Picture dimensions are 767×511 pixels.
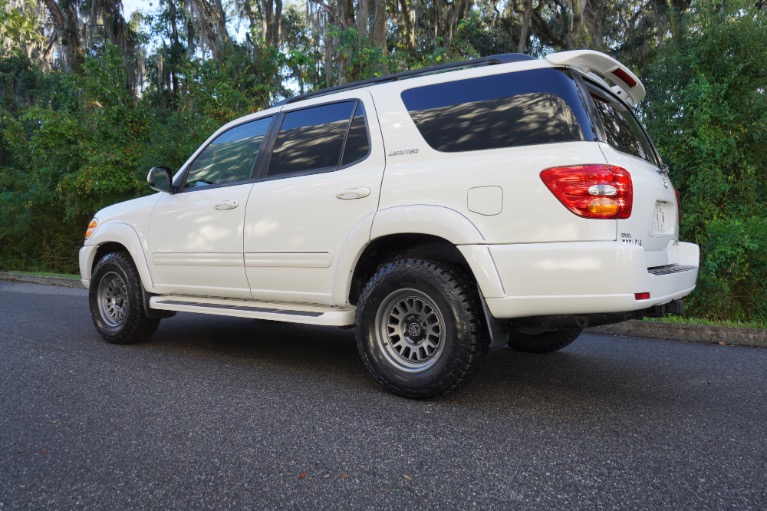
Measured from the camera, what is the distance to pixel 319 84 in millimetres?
13430

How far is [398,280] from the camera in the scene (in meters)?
3.61

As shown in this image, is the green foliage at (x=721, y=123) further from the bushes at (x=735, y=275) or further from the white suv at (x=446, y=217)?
the white suv at (x=446, y=217)

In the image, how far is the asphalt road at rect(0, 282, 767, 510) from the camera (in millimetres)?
2363

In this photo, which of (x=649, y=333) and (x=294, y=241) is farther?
(x=649, y=333)

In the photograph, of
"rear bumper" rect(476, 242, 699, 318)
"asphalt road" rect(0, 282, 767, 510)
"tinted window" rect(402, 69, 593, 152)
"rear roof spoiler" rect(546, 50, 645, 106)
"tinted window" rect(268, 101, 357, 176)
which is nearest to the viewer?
"asphalt road" rect(0, 282, 767, 510)

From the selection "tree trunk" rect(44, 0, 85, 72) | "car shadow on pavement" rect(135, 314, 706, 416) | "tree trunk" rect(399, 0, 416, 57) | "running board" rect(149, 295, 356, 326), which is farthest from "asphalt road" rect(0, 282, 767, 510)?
"tree trunk" rect(44, 0, 85, 72)

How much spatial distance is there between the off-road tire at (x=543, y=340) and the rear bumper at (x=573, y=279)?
147 cm

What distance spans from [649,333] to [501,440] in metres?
3.94

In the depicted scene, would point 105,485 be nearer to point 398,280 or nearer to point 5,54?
point 398,280

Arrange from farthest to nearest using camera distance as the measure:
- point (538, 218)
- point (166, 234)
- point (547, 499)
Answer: point (166, 234) < point (538, 218) < point (547, 499)

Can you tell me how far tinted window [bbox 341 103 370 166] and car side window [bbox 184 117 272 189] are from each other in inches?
37.8

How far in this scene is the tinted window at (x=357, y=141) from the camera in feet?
13.2

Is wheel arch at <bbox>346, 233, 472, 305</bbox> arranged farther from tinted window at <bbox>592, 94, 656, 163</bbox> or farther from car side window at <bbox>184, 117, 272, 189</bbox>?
car side window at <bbox>184, 117, 272, 189</bbox>

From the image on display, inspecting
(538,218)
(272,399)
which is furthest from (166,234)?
(538,218)
